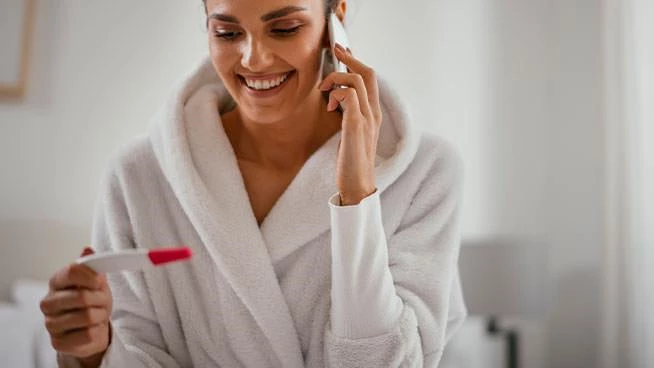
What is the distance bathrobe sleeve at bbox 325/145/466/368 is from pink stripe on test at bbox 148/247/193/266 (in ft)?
0.64

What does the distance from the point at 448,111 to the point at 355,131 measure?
1.06m

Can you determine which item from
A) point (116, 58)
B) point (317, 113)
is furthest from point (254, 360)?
point (116, 58)

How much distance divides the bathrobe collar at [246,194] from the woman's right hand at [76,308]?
0.16 meters

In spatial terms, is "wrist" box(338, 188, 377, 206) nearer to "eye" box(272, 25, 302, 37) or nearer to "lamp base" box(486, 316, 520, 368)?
"eye" box(272, 25, 302, 37)

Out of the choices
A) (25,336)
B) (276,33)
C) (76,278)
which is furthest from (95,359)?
(25,336)

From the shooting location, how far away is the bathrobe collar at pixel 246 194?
0.78m

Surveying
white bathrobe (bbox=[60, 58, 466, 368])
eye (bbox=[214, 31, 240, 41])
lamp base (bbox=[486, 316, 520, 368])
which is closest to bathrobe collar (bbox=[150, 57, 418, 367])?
white bathrobe (bbox=[60, 58, 466, 368])

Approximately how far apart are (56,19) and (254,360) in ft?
3.75

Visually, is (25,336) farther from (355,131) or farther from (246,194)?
(355,131)

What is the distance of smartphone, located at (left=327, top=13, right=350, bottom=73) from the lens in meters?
0.78

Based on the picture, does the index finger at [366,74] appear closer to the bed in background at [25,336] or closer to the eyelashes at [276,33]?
the eyelashes at [276,33]

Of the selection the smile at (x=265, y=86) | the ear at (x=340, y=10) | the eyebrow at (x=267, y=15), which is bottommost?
the smile at (x=265, y=86)

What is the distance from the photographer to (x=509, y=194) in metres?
1.77

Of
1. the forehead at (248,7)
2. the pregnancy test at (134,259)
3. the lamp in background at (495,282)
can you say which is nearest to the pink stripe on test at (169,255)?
the pregnancy test at (134,259)
